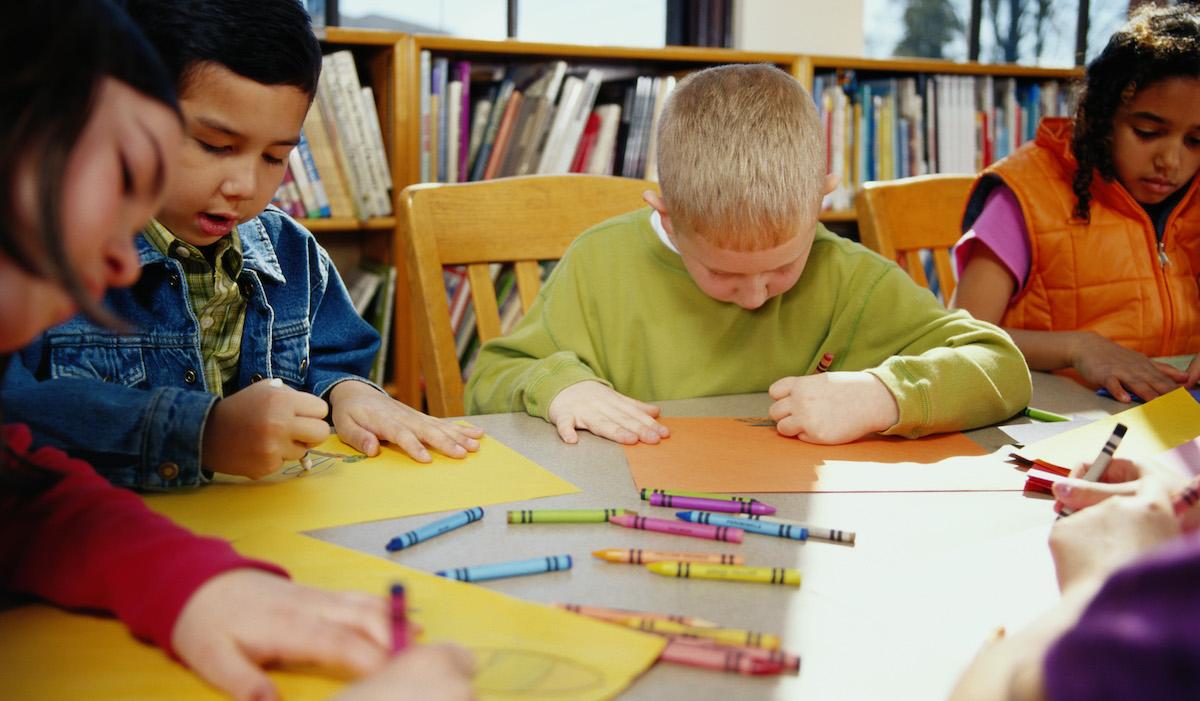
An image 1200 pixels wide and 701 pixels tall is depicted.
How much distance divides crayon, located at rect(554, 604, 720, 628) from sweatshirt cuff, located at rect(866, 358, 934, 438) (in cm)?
52

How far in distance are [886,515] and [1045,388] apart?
0.62 meters

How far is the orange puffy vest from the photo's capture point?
1644 mm

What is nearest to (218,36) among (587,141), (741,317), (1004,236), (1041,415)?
(741,317)

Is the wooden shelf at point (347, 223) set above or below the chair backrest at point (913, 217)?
below

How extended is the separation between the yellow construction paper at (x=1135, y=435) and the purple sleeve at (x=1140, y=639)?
56 cm

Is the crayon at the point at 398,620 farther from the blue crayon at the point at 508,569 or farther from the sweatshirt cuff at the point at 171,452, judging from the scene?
the sweatshirt cuff at the point at 171,452

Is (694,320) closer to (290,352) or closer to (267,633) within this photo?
(290,352)

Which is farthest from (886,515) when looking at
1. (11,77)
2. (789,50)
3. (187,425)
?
(789,50)

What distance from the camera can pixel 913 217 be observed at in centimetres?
178

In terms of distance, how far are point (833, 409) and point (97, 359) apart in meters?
0.73

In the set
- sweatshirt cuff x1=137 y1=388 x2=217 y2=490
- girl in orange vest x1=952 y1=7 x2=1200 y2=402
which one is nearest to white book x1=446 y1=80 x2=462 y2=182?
girl in orange vest x1=952 y1=7 x2=1200 y2=402

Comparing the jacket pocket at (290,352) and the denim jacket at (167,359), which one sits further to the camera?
the jacket pocket at (290,352)

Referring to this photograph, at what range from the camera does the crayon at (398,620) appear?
0.51m

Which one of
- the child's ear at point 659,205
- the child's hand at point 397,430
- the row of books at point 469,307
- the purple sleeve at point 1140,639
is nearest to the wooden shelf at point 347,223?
the row of books at point 469,307
